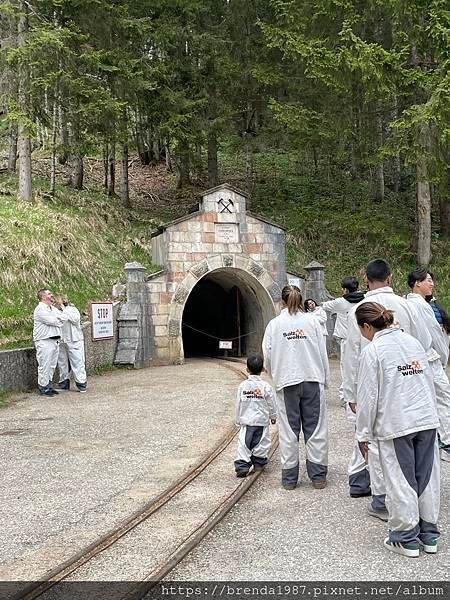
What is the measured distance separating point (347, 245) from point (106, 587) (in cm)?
Answer: 1785

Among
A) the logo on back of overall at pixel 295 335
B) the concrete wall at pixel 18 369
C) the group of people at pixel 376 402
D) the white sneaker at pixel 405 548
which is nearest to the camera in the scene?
the white sneaker at pixel 405 548

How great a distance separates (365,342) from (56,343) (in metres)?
7.24

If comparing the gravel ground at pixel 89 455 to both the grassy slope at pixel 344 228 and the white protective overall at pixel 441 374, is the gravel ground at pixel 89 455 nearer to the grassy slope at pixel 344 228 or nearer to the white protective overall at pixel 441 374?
the white protective overall at pixel 441 374

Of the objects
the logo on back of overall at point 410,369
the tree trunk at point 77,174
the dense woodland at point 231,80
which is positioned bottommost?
the logo on back of overall at point 410,369

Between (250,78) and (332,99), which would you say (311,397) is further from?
(250,78)

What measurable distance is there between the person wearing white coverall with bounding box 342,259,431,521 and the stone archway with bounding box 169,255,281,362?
1058cm

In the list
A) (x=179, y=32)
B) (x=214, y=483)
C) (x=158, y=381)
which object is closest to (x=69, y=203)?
(x=179, y=32)

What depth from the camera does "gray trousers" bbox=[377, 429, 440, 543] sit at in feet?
12.6

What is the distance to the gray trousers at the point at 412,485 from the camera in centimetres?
384

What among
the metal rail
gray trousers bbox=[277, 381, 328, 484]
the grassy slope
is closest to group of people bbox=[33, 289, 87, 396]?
the metal rail

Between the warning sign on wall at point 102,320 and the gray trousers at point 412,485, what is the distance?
33.5 feet

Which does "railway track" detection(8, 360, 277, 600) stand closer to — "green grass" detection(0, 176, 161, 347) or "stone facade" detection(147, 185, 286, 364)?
"green grass" detection(0, 176, 161, 347)

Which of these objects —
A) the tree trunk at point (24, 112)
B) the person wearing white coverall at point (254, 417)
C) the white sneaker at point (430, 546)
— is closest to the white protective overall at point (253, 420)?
the person wearing white coverall at point (254, 417)

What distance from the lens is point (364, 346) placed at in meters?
4.96
